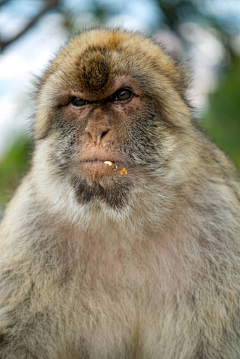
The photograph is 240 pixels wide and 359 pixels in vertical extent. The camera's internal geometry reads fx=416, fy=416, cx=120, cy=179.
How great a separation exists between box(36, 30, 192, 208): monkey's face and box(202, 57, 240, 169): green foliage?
5.49 metres

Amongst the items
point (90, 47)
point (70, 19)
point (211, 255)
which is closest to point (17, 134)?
point (70, 19)

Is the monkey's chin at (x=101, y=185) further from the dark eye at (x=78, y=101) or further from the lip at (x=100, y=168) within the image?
the dark eye at (x=78, y=101)

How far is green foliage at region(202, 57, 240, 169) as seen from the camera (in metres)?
8.29

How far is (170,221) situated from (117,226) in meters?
0.41

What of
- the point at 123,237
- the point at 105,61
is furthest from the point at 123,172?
the point at 105,61

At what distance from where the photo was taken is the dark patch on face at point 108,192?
2586mm

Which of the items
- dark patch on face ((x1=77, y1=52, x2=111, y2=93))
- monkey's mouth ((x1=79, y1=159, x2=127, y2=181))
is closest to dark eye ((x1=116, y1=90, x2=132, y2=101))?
dark patch on face ((x1=77, y1=52, x2=111, y2=93))

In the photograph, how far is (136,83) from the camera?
279 centimetres

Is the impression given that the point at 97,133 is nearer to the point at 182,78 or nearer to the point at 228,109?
the point at 182,78

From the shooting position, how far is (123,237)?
112 inches

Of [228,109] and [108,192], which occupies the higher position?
[108,192]

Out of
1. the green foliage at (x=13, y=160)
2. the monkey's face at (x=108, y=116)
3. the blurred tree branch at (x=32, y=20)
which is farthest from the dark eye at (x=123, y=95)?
the green foliage at (x=13, y=160)

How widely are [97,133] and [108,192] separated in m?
0.37

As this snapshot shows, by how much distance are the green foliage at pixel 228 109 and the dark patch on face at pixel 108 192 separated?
594 cm
